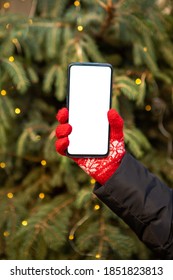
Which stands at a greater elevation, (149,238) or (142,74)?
(142,74)

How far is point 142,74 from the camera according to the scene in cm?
145

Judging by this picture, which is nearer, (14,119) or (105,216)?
(105,216)

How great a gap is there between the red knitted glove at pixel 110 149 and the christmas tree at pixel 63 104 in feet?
1.35

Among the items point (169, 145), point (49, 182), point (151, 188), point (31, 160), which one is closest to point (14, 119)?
point (31, 160)

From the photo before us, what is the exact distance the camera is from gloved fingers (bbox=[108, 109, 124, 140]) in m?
0.87

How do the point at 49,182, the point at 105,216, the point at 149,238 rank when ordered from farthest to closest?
the point at 49,182 → the point at 105,216 → the point at 149,238

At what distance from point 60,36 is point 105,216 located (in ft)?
2.10

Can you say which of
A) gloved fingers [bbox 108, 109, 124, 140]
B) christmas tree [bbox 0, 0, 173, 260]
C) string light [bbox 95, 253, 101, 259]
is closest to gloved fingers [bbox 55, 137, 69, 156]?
gloved fingers [bbox 108, 109, 124, 140]

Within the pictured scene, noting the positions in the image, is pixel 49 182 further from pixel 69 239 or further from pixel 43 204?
pixel 69 239

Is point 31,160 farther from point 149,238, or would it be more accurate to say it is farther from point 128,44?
point 149,238

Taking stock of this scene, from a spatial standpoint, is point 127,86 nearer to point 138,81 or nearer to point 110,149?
point 138,81

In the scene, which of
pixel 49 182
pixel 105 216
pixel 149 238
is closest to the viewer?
pixel 149 238

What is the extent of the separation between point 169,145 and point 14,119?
23.2 inches

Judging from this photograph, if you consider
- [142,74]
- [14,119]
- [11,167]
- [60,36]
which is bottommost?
[11,167]
